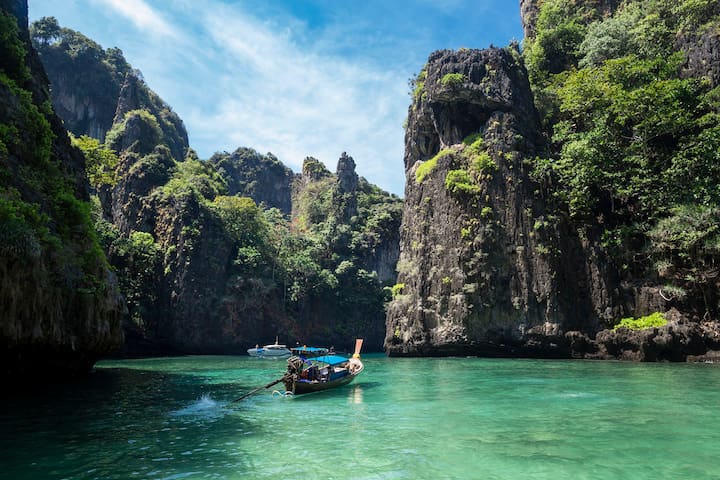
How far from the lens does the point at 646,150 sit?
29.1 meters

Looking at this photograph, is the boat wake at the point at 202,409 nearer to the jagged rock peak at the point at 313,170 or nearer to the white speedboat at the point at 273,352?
the white speedboat at the point at 273,352

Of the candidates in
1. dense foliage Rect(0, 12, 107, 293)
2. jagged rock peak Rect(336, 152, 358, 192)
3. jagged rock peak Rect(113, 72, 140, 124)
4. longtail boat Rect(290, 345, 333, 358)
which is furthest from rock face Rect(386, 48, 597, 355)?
jagged rock peak Rect(113, 72, 140, 124)

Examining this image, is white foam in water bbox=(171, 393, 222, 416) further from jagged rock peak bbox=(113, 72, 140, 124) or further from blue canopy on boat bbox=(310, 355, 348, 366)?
jagged rock peak bbox=(113, 72, 140, 124)

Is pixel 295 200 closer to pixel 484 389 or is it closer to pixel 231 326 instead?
pixel 231 326

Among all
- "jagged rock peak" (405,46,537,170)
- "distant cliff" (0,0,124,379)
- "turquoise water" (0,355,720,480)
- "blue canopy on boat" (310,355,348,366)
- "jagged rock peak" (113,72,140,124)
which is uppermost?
"jagged rock peak" (113,72,140,124)

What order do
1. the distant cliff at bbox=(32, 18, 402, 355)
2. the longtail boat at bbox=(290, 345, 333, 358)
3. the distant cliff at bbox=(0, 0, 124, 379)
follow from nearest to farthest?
the distant cliff at bbox=(0, 0, 124, 379)
the longtail boat at bbox=(290, 345, 333, 358)
the distant cliff at bbox=(32, 18, 402, 355)

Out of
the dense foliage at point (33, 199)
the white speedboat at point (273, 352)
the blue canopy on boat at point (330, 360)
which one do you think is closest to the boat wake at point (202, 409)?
the blue canopy on boat at point (330, 360)

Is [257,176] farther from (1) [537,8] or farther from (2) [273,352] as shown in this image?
(1) [537,8]

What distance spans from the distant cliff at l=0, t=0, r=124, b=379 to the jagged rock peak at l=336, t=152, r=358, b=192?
4817 centimetres

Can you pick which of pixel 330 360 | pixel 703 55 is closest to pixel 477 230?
pixel 330 360

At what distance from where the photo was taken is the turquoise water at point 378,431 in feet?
26.0

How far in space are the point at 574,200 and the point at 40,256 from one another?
29.2 meters

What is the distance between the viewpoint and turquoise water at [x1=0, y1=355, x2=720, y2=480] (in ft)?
26.0

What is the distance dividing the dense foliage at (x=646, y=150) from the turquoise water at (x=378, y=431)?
9.84m
